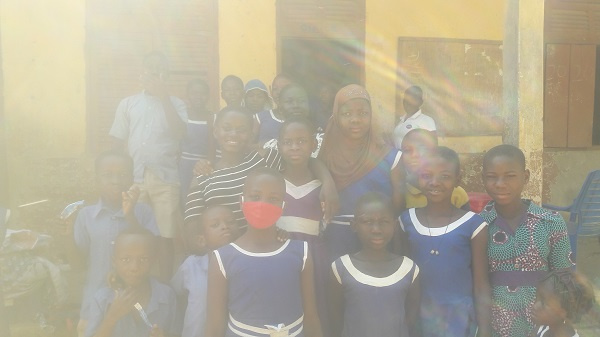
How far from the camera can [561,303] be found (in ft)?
8.47

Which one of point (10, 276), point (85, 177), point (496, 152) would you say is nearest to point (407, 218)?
point (496, 152)

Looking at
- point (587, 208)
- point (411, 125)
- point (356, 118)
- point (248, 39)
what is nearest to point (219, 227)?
point (356, 118)

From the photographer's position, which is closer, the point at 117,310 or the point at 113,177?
the point at 117,310

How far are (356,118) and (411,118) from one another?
118 inches

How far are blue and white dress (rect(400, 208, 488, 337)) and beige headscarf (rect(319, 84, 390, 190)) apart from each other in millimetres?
469

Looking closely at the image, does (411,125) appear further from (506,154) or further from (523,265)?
(523,265)

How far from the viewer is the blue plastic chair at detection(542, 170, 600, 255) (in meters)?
5.41

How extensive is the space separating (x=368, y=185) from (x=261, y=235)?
641 millimetres

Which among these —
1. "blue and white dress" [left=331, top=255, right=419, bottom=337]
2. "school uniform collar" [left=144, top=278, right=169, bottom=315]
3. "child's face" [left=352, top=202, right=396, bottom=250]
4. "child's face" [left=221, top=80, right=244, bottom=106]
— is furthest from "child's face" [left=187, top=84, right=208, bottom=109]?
"blue and white dress" [left=331, top=255, right=419, bottom=337]

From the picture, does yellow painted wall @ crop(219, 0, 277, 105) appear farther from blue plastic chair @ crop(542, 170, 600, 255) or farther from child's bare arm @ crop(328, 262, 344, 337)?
child's bare arm @ crop(328, 262, 344, 337)

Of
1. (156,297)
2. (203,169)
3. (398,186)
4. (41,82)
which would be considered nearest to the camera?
(156,297)

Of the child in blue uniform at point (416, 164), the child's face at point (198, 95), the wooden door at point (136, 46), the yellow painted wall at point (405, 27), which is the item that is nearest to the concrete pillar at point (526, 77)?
the child in blue uniform at point (416, 164)

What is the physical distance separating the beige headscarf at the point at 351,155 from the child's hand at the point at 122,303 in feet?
3.52

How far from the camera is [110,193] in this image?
3.11 m
